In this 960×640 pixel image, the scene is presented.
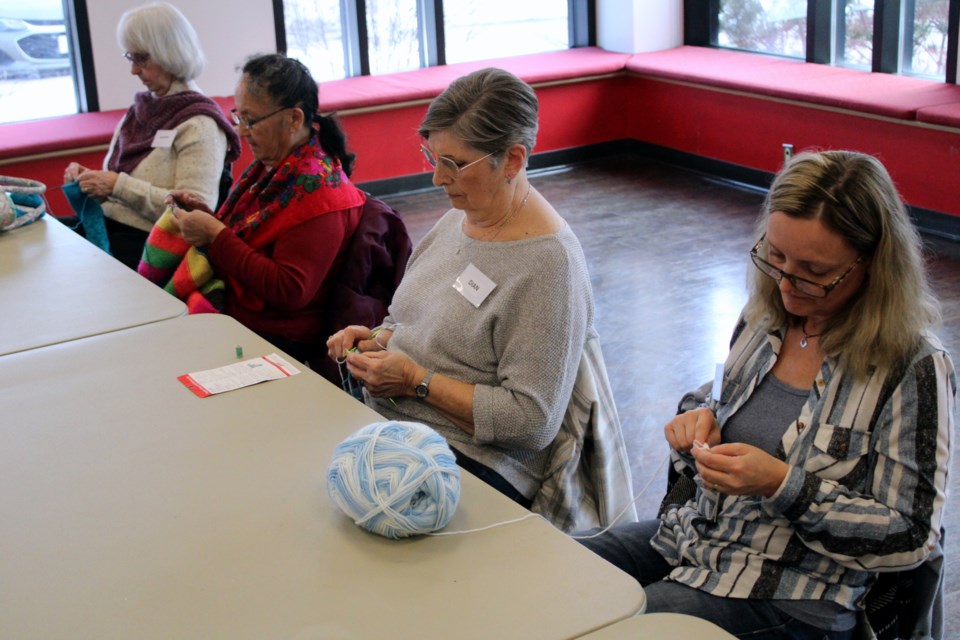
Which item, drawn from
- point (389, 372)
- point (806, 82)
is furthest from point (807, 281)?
point (806, 82)

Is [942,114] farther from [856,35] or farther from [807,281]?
[807,281]

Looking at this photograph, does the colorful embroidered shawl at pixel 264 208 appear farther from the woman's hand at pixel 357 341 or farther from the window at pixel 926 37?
the window at pixel 926 37

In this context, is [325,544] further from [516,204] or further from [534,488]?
[516,204]

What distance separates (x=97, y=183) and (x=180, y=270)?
35.2 inches

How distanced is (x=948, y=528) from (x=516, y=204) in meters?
1.51

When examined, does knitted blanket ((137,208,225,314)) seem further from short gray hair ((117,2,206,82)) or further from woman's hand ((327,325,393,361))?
short gray hair ((117,2,206,82))

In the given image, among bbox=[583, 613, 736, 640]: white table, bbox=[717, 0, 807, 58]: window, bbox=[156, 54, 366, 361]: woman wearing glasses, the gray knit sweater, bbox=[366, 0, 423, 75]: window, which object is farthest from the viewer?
bbox=[366, 0, 423, 75]: window

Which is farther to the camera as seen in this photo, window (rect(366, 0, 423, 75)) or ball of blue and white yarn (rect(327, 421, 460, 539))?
window (rect(366, 0, 423, 75))

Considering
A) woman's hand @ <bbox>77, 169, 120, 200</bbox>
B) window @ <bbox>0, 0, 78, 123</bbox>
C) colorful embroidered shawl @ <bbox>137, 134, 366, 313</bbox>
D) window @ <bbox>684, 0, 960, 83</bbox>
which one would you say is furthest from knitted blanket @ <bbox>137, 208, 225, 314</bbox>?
window @ <bbox>684, 0, 960, 83</bbox>

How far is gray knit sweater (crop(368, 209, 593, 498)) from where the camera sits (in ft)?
6.33

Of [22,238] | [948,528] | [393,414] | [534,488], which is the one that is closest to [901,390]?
[534,488]

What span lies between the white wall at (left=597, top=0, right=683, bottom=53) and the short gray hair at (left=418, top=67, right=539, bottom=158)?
535 cm

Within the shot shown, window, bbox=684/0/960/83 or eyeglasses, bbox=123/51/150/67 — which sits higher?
eyeglasses, bbox=123/51/150/67

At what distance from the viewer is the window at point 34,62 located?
5793 millimetres
